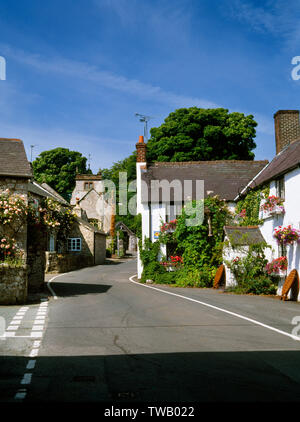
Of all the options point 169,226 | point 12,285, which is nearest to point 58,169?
point 169,226

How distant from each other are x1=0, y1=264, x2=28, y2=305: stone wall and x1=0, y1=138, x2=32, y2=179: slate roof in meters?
3.62

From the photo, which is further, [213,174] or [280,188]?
[213,174]

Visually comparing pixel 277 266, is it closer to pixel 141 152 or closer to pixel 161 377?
pixel 161 377

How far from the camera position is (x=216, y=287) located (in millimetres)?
22609

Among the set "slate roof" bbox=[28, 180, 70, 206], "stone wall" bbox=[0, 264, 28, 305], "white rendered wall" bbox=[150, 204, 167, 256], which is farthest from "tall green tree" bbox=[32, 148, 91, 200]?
"stone wall" bbox=[0, 264, 28, 305]

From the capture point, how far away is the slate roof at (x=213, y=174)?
1060 inches

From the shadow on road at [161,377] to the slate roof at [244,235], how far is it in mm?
12808

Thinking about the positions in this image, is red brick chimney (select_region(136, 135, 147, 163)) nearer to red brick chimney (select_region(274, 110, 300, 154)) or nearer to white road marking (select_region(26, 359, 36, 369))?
red brick chimney (select_region(274, 110, 300, 154))

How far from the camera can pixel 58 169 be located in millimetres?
74438

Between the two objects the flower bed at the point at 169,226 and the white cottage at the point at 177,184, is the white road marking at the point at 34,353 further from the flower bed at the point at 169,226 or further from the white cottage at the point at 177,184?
the white cottage at the point at 177,184

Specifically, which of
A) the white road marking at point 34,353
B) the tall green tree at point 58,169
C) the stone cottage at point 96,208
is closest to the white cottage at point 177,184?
the white road marking at point 34,353

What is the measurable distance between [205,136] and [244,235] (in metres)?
21.7
